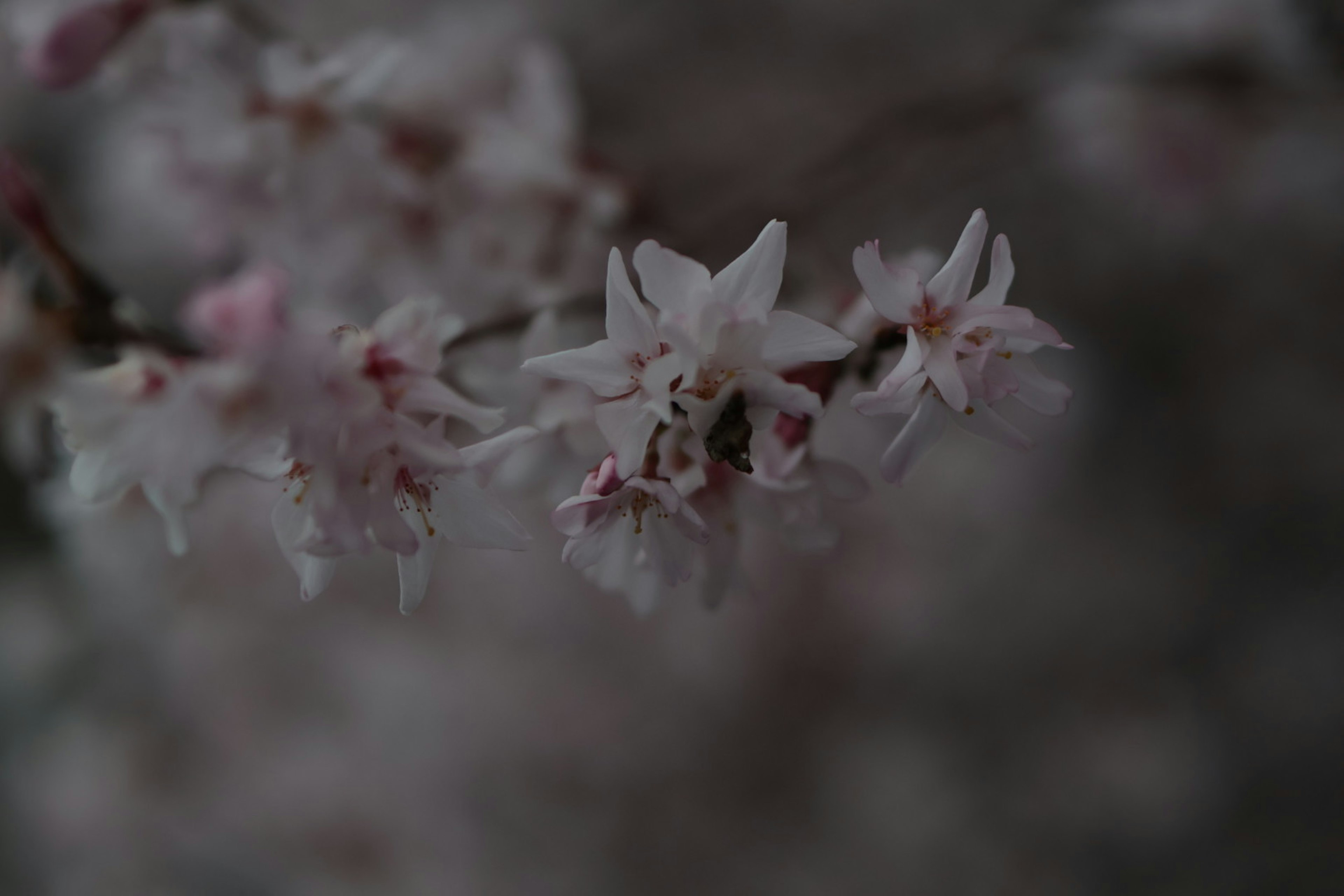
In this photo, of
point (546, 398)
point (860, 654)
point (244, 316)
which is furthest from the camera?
point (860, 654)

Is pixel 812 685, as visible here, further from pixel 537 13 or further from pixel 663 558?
pixel 537 13

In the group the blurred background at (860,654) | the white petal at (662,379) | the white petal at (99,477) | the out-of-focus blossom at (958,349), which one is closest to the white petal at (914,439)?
the out-of-focus blossom at (958,349)

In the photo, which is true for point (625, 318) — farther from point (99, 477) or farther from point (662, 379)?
point (99, 477)

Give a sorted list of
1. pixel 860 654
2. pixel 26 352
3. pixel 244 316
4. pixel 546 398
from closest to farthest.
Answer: pixel 244 316, pixel 26 352, pixel 546 398, pixel 860 654

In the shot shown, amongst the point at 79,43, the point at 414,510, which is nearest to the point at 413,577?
the point at 414,510

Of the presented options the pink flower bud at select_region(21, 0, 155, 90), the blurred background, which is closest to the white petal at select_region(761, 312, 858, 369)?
the pink flower bud at select_region(21, 0, 155, 90)

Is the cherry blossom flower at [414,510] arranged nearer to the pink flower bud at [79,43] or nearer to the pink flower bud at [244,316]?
the pink flower bud at [244,316]

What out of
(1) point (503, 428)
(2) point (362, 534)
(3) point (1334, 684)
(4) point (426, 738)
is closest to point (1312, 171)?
(3) point (1334, 684)
